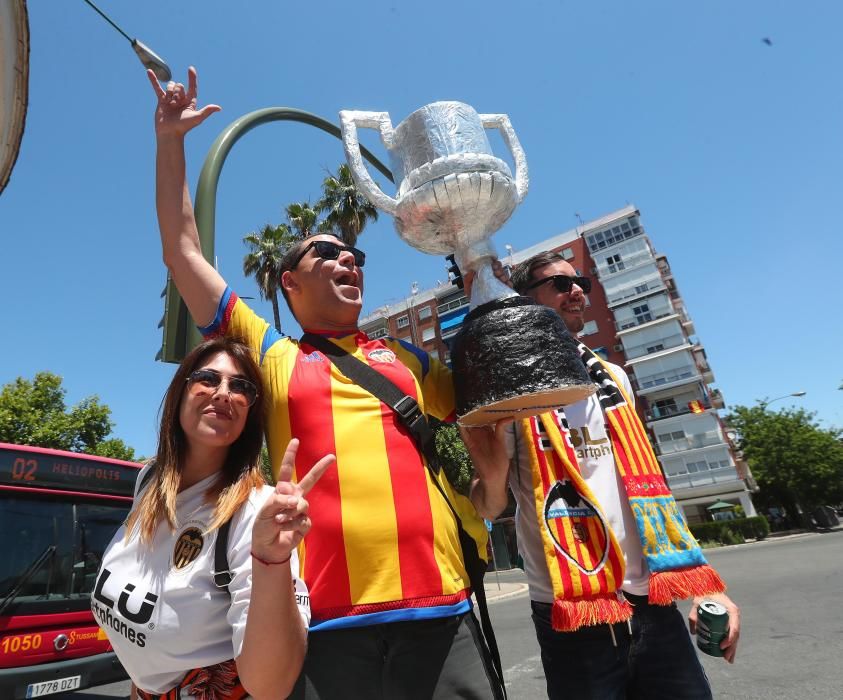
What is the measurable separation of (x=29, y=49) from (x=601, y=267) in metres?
44.4

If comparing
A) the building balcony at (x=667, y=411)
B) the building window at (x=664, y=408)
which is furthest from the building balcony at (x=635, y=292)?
the building balcony at (x=667, y=411)

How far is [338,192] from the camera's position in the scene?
51.5 feet

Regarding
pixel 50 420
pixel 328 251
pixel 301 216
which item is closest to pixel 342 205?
pixel 301 216

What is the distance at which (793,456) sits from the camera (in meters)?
36.9

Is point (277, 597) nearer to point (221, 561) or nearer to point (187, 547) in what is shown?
point (221, 561)

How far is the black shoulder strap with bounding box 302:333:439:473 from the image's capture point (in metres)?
1.62

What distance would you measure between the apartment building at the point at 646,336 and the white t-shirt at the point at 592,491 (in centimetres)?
3463

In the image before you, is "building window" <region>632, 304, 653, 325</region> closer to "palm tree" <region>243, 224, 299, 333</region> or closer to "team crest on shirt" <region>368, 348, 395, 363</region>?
"palm tree" <region>243, 224, 299, 333</region>

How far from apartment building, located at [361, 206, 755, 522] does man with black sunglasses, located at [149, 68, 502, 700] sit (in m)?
34.9

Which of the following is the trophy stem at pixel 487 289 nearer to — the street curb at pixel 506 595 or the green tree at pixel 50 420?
the street curb at pixel 506 595

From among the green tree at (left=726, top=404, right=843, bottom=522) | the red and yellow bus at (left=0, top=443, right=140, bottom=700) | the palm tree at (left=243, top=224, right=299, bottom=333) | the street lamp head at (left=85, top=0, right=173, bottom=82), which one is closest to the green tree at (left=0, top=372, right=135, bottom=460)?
the palm tree at (left=243, top=224, right=299, bottom=333)

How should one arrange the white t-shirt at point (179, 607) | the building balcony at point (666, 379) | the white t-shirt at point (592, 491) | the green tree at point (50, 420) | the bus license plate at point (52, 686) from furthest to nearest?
the building balcony at point (666, 379), the green tree at point (50, 420), the bus license plate at point (52, 686), the white t-shirt at point (592, 491), the white t-shirt at point (179, 607)

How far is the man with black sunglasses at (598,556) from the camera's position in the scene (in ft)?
5.73

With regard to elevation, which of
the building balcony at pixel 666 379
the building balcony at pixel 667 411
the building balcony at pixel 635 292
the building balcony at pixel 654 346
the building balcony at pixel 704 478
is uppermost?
the building balcony at pixel 635 292
